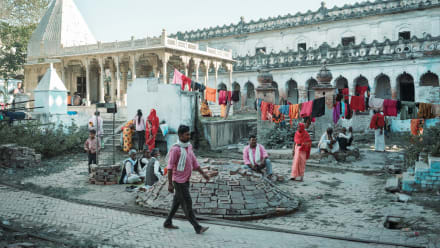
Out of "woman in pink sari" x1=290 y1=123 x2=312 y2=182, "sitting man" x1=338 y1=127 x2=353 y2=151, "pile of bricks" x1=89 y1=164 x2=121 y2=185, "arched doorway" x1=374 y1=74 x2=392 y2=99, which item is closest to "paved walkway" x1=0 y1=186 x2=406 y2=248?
"pile of bricks" x1=89 y1=164 x2=121 y2=185

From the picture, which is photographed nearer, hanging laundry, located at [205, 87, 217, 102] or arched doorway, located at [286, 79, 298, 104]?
hanging laundry, located at [205, 87, 217, 102]

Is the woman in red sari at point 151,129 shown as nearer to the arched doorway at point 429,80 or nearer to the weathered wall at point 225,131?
the weathered wall at point 225,131

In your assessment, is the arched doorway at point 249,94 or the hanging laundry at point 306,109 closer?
the hanging laundry at point 306,109

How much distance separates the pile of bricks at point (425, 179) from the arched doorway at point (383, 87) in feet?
57.7

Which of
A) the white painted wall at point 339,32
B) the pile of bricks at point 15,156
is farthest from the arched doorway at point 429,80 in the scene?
the pile of bricks at point 15,156

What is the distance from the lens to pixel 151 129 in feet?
44.2

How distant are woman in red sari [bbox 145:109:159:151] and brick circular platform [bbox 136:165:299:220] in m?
6.16

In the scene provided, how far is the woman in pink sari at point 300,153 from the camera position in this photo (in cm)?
937

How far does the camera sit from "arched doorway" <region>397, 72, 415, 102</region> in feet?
75.2

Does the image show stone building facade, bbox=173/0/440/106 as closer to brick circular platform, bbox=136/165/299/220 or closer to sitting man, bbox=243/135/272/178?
sitting man, bbox=243/135/272/178

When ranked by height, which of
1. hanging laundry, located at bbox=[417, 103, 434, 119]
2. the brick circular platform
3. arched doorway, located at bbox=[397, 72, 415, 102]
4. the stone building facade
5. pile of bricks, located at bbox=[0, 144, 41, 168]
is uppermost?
the stone building facade

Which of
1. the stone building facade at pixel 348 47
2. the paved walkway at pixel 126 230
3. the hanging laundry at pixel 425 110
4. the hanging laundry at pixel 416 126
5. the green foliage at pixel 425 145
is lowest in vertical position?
the paved walkway at pixel 126 230

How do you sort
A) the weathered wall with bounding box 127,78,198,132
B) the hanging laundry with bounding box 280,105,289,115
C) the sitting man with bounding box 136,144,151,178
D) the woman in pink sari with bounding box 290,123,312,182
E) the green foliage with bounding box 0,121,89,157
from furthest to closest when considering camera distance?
the hanging laundry with bounding box 280,105,289,115, the weathered wall with bounding box 127,78,198,132, the green foliage with bounding box 0,121,89,157, the woman in pink sari with bounding box 290,123,312,182, the sitting man with bounding box 136,144,151,178

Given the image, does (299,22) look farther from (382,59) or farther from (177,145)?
(177,145)
